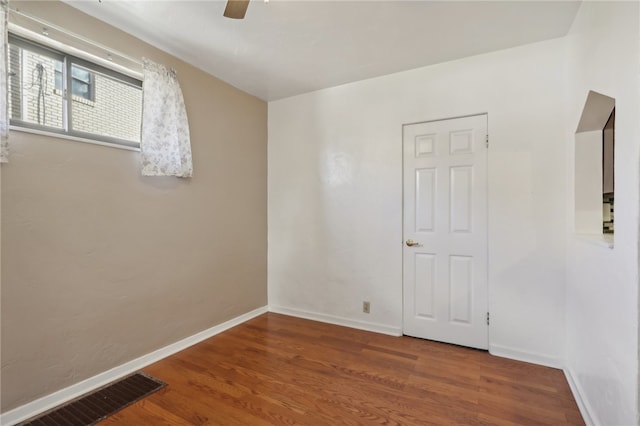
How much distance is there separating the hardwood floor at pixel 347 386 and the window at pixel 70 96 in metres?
1.90

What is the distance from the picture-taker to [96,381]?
2102mm

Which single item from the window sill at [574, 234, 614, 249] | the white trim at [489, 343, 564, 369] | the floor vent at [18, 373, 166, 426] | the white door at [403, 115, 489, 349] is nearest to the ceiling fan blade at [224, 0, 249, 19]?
the white door at [403, 115, 489, 349]

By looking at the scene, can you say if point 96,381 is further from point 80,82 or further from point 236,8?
point 236,8

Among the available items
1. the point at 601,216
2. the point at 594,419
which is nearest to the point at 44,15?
the point at 601,216

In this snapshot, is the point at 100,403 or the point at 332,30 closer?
the point at 100,403

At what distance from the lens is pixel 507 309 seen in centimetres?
251

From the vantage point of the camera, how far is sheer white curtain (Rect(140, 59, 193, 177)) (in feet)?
7.77

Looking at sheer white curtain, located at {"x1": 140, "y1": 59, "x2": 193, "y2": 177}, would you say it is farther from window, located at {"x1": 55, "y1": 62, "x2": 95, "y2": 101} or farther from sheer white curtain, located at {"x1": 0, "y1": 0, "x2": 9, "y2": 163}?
sheer white curtain, located at {"x1": 0, "y1": 0, "x2": 9, "y2": 163}

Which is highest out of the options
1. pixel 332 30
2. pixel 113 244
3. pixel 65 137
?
pixel 332 30

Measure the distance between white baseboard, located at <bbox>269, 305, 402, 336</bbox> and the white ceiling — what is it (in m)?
2.63

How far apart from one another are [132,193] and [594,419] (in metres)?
3.37

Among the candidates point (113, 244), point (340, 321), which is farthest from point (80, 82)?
point (340, 321)

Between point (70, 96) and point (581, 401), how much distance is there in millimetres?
3912

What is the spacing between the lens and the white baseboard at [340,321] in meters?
3.02
